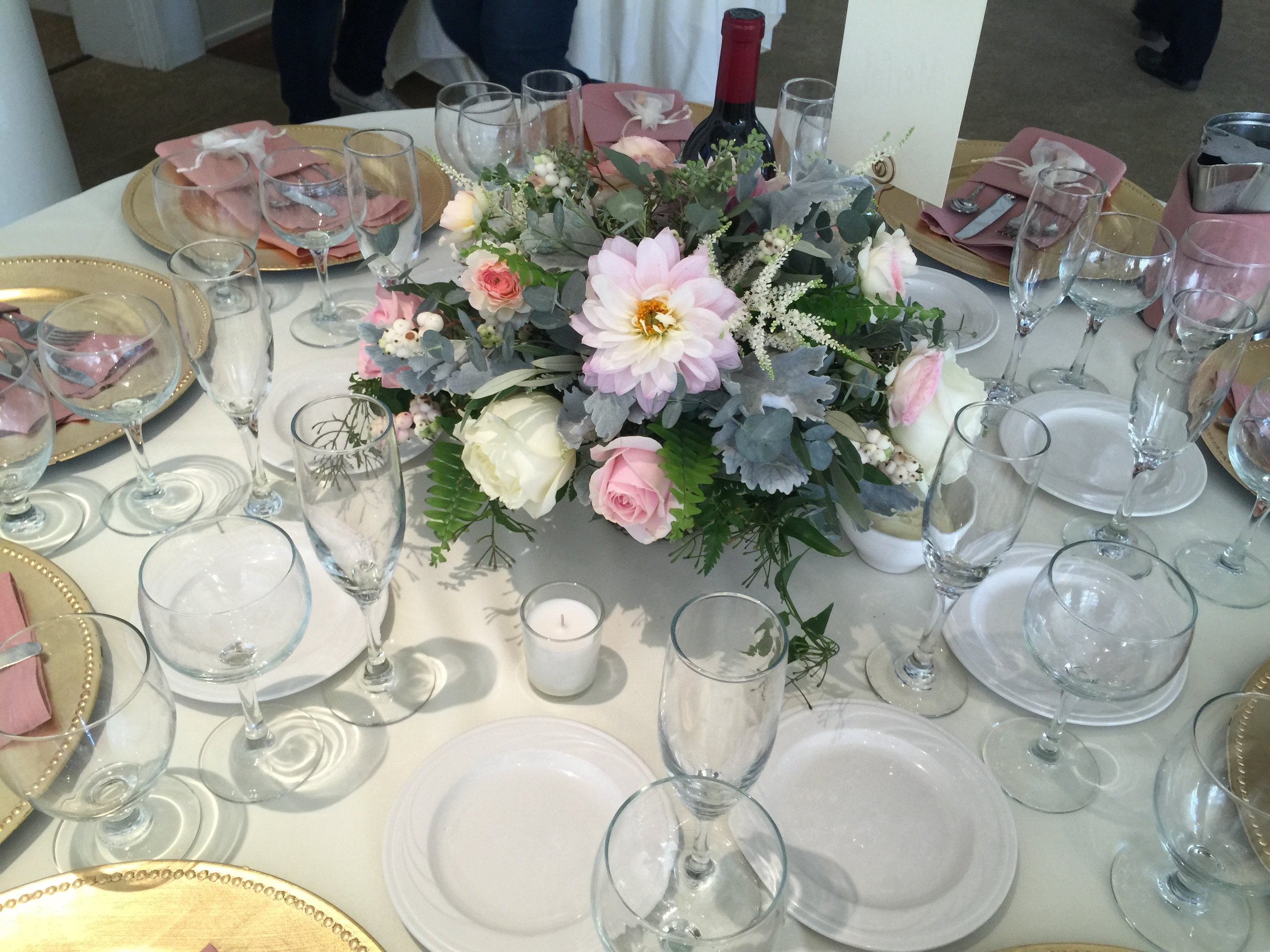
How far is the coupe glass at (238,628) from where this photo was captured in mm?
682

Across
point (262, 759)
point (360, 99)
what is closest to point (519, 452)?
point (262, 759)

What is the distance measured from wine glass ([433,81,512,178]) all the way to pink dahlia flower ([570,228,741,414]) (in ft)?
1.76

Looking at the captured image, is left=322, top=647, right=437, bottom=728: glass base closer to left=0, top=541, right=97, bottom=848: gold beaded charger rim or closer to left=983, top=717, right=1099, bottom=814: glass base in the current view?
left=0, top=541, right=97, bottom=848: gold beaded charger rim

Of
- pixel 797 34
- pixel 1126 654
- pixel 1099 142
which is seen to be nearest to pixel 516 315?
pixel 1126 654

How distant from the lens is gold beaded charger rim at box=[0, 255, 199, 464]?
1.19 m

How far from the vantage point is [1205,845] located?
0.64 metres

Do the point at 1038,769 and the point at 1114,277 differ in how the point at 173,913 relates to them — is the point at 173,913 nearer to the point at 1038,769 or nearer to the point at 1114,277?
the point at 1038,769

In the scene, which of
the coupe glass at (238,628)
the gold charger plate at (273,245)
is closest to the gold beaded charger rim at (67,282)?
the gold charger plate at (273,245)

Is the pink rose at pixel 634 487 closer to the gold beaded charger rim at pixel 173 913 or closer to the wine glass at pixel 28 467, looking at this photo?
the gold beaded charger rim at pixel 173 913

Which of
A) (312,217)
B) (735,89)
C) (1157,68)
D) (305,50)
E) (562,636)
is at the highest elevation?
(735,89)

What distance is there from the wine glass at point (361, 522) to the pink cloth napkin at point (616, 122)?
2.19ft

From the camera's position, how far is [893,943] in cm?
65

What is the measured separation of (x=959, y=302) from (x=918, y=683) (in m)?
0.63

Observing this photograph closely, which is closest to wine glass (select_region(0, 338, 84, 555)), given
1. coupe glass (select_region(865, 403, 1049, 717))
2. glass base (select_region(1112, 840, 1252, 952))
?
coupe glass (select_region(865, 403, 1049, 717))
